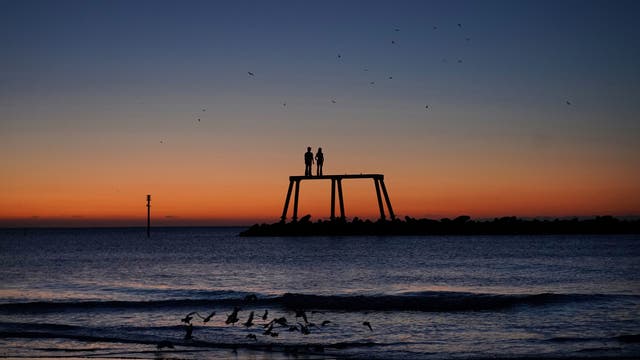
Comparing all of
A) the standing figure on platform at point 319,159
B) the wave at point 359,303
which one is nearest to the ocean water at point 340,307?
the wave at point 359,303

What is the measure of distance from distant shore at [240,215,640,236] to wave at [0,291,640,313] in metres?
44.5

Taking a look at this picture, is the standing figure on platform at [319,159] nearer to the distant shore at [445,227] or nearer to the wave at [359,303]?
the distant shore at [445,227]

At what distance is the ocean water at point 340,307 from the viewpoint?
1795cm

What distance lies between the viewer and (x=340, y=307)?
26703mm

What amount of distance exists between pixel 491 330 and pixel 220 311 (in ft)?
29.0

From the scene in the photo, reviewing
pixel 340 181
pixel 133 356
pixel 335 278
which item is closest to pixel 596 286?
pixel 335 278

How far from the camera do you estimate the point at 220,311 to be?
2555 centimetres

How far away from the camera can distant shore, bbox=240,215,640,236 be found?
74.2 meters

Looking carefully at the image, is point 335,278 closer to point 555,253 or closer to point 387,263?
point 387,263

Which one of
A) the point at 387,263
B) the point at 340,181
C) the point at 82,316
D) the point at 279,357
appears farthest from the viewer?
the point at 340,181

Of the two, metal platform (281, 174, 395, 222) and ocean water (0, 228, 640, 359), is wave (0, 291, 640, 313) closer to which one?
ocean water (0, 228, 640, 359)

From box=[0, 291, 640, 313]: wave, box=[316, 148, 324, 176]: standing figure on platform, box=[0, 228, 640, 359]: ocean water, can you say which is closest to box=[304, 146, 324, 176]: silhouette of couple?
box=[316, 148, 324, 176]: standing figure on platform

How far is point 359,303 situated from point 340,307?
0.81 metres

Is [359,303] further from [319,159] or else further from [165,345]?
[319,159]
